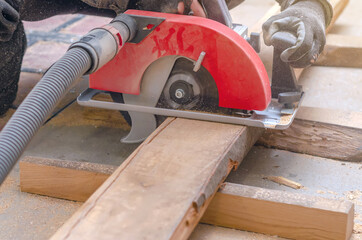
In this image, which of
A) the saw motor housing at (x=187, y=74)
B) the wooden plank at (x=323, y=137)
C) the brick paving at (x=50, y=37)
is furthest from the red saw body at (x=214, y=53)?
the brick paving at (x=50, y=37)

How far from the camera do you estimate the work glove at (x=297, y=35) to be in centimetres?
182

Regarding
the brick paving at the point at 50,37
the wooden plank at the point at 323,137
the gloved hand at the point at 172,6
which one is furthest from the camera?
the brick paving at the point at 50,37

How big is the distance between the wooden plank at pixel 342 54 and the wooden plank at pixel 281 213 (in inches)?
64.9

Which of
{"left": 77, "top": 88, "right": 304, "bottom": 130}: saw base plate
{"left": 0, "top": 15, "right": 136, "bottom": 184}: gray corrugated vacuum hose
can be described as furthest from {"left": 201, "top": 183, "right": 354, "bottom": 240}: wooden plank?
{"left": 0, "top": 15, "right": 136, "bottom": 184}: gray corrugated vacuum hose

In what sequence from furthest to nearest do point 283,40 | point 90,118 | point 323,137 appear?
point 90,118
point 323,137
point 283,40

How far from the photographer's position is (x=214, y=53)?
66.7 inches

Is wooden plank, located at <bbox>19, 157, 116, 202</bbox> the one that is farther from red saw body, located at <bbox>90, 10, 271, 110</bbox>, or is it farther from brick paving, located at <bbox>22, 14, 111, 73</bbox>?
brick paving, located at <bbox>22, 14, 111, 73</bbox>

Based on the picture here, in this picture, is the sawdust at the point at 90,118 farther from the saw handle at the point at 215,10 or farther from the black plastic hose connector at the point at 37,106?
the black plastic hose connector at the point at 37,106

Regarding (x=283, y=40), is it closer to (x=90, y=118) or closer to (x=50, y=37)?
(x=90, y=118)

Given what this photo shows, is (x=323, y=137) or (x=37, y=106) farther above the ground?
(x=37, y=106)

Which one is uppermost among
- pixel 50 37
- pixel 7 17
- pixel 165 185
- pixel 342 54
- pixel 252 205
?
pixel 7 17

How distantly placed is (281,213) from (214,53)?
0.57m

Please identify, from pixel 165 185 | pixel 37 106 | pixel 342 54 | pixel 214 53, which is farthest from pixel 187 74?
pixel 342 54

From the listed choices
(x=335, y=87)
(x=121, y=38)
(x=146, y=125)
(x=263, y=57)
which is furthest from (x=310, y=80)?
(x=121, y=38)
